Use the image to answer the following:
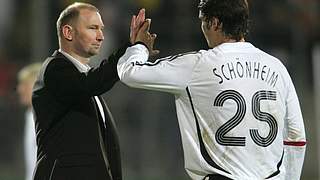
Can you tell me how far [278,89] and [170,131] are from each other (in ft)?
25.2

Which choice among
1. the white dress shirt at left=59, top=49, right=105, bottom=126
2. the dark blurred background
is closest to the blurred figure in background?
the white dress shirt at left=59, top=49, right=105, bottom=126

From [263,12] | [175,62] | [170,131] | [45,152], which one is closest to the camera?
[175,62]

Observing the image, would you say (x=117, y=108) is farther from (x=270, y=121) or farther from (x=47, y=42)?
(x=270, y=121)

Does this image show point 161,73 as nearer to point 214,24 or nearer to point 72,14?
point 214,24

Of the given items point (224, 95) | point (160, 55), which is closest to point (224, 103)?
point (224, 95)

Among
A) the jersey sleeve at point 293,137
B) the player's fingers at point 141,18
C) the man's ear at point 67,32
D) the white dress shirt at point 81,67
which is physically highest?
the player's fingers at point 141,18

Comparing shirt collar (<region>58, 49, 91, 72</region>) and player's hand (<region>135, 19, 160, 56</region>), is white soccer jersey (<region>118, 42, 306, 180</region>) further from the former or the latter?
shirt collar (<region>58, 49, 91, 72</region>)

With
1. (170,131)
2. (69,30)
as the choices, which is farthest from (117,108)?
(69,30)

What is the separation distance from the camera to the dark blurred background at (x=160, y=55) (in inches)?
483

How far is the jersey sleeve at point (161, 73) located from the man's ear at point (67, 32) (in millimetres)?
603

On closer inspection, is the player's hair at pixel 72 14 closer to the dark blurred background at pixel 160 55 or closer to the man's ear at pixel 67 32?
the man's ear at pixel 67 32

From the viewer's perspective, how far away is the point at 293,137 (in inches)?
184

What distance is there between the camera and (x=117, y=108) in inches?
489

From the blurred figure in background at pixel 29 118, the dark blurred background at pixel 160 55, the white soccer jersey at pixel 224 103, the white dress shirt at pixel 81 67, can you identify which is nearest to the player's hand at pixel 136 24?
the white soccer jersey at pixel 224 103
